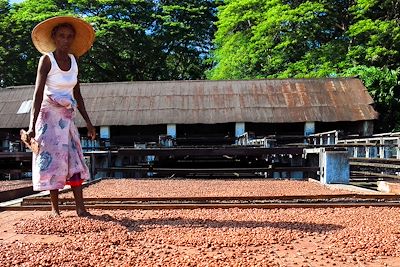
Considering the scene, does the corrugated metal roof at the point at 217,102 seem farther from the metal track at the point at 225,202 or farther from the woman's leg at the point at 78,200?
the woman's leg at the point at 78,200

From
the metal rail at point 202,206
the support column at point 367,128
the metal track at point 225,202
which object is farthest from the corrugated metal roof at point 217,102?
the metal rail at point 202,206

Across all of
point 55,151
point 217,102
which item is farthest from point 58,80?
point 217,102

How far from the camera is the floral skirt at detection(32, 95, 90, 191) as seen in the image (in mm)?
3703

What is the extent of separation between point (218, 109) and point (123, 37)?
39.9 ft

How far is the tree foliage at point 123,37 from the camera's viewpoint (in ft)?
92.6

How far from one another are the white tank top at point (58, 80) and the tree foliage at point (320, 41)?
19.4 meters

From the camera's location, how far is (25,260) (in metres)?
2.52

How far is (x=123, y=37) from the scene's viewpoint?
2892 centimetres

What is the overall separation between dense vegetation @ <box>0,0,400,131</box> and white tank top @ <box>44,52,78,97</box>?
19.4m

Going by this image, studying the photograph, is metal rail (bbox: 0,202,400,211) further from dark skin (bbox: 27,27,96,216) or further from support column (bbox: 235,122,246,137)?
support column (bbox: 235,122,246,137)

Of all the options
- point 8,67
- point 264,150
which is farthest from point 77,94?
point 8,67

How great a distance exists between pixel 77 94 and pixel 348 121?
16.2 m

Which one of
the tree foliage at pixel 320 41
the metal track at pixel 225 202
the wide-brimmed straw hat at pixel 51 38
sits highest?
the tree foliage at pixel 320 41

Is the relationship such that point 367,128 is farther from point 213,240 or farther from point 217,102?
point 213,240
